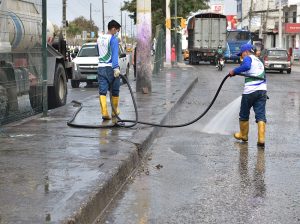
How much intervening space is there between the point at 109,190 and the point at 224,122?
21.3 feet

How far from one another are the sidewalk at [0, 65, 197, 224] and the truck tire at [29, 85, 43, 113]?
0.31 m

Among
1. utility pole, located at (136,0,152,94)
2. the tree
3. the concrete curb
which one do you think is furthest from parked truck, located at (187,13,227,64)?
the concrete curb

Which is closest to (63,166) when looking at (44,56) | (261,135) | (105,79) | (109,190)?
(109,190)

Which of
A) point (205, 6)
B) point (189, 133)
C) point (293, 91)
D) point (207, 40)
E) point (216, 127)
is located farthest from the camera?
point (205, 6)

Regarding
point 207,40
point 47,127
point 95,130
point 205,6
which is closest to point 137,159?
point 95,130

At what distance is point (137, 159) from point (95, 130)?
1955 mm

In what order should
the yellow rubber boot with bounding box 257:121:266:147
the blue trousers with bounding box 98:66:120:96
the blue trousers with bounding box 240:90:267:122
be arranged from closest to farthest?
the yellow rubber boot with bounding box 257:121:266:147 → the blue trousers with bounding box 240:90:267:122 → the blue trousers with bounding box 98:66:120:96

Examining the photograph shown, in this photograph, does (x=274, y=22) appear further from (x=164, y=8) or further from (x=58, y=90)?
(x=58, y=90)

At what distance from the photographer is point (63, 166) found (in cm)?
661

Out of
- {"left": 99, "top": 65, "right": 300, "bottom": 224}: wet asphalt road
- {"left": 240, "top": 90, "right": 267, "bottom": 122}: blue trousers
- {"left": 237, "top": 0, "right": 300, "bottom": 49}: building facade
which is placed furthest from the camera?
{"left": 237, "top": 0, "right": 300, "bottom": 49}: building facade

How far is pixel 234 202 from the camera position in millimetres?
5777

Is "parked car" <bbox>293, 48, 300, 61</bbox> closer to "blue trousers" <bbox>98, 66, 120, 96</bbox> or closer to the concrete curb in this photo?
"blue trousers" <bbox>98, 66, 120, 96</bbox>

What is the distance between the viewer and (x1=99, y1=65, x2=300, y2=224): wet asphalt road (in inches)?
211

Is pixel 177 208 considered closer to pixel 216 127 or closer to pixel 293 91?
pixel 216 127
